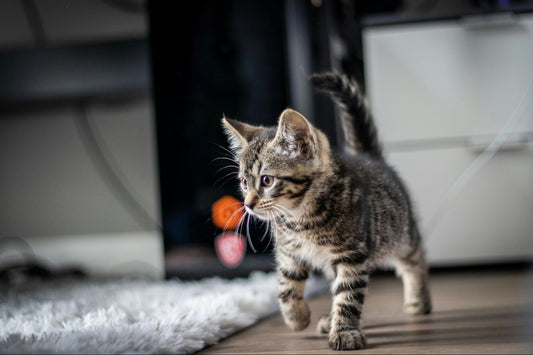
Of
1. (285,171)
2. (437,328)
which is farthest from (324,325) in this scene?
(285,171)

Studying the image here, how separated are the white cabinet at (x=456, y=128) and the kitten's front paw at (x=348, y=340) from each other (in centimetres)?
88

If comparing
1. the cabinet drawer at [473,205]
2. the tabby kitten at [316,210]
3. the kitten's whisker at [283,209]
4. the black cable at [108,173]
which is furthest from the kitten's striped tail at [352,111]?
the black cable at [108,173]

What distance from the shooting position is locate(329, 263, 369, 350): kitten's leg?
0.83 metres

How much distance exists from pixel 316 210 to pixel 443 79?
3.21 ft

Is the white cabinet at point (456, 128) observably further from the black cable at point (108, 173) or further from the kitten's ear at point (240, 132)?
the black cable at point (108, 173)

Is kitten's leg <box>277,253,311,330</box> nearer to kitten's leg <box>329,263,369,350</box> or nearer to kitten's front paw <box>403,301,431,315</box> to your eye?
kitten's leg <box>329,263,369,350</box>

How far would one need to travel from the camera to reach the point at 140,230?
2141 mm

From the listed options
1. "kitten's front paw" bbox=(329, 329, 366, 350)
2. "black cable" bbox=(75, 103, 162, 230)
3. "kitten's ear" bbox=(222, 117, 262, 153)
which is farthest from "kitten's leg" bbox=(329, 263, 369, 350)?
"black cable" bbox=(75, 103, 162, 230)

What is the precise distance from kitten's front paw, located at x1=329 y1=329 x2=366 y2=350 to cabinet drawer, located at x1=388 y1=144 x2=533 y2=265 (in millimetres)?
908

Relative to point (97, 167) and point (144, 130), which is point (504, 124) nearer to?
point (144, 130)

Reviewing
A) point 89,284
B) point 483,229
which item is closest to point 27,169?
point 89,284

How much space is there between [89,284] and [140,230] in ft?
1.66

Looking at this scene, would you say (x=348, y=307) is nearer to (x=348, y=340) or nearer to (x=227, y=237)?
(x=348, y=340)

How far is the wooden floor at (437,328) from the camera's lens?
2.64 feet
